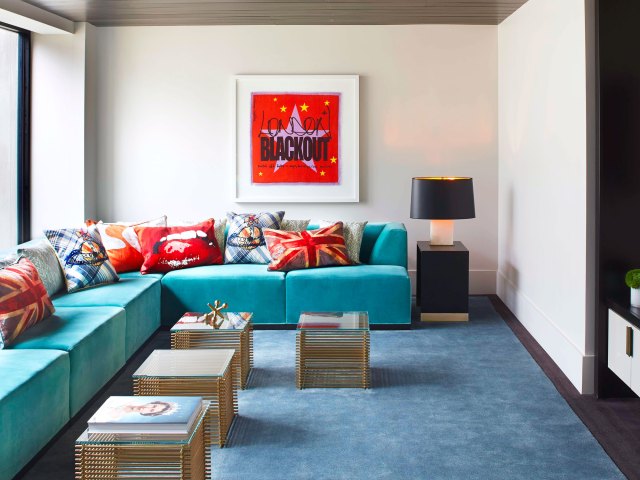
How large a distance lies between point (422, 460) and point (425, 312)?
8.70 feet

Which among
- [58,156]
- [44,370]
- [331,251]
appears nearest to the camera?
[44,370]

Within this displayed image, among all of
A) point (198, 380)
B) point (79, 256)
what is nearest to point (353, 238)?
point (79, 256)

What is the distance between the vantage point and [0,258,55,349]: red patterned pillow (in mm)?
3434

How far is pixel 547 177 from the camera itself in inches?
185

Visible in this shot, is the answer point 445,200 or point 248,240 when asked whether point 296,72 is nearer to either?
point 248,240

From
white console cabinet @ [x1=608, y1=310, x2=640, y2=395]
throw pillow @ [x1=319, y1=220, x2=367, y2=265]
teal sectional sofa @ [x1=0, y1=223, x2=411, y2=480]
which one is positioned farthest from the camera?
throw pillow @ [x1=319, y1=220, x2=367, y2=265]

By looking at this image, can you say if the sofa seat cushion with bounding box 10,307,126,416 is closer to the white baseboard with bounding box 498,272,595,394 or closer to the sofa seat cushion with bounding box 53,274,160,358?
the sofa seat cushion with bounding box 53,274,160,358

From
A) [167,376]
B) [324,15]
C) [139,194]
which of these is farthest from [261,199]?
[167,376]

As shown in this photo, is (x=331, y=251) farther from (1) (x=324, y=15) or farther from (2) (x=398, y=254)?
(1) (x=324, y=15)

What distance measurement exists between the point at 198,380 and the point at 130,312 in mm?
1380

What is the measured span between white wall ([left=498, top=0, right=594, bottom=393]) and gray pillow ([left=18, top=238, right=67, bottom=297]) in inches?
123

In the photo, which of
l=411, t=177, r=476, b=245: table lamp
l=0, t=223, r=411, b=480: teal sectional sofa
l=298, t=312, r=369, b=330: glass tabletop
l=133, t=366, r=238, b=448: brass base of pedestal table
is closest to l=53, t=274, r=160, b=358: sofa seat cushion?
l=0, t=223, r=411, b=480: teal sectional sofa

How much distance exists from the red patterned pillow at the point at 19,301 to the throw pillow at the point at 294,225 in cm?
237

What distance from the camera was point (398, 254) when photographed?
5781mm
